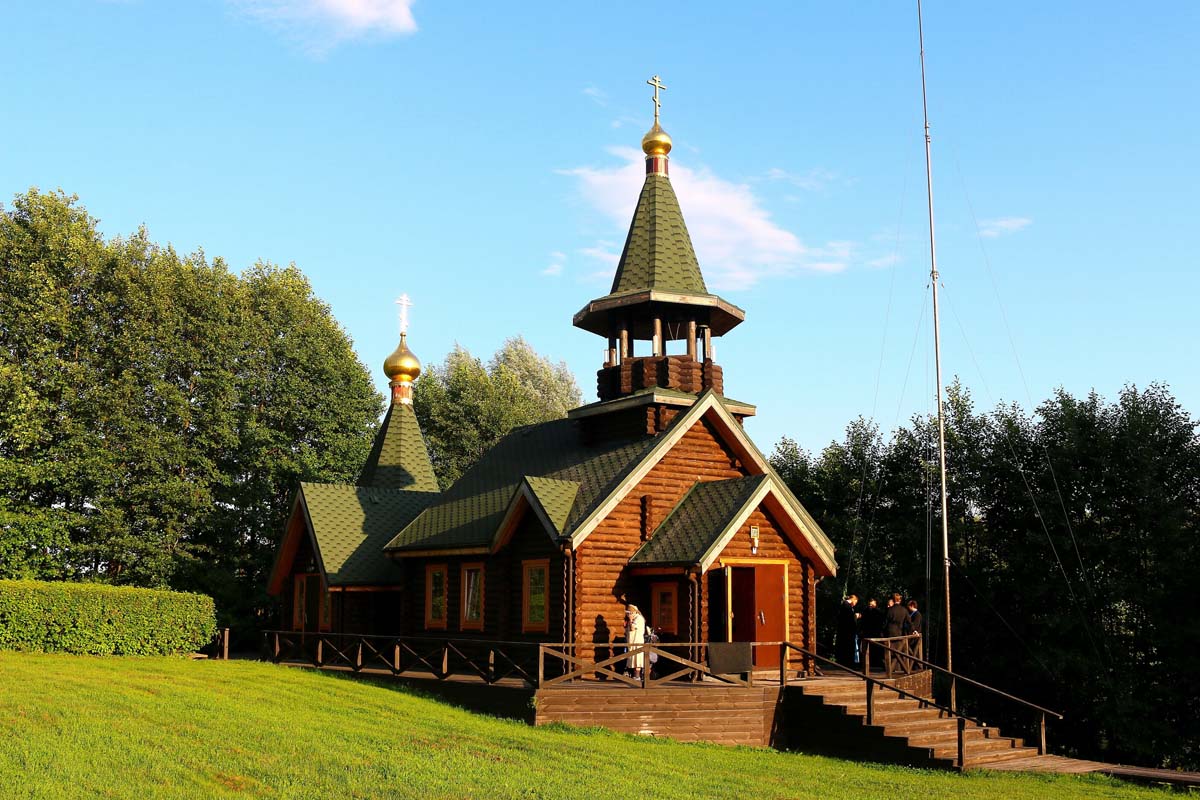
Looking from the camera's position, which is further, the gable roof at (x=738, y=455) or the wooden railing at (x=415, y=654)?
the gable roof at (x=738, y=455)

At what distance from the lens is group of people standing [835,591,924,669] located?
22.5 metres

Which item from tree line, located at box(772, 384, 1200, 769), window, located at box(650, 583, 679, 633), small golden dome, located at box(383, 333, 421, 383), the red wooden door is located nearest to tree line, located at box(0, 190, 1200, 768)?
tree line, located at box(772, 384, 1200, 769)

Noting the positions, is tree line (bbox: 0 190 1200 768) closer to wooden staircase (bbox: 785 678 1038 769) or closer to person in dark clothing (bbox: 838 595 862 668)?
person in dark clothing (bbox: 838 595 862 668)

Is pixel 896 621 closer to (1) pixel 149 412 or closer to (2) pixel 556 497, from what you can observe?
(2) pixel 556 497

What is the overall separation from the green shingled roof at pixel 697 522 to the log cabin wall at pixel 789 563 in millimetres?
634

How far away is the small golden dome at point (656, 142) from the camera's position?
91.4 feet

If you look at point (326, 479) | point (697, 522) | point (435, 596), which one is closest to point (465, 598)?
point (435, 596)

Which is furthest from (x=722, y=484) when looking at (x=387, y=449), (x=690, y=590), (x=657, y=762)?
(x=387, y=449)

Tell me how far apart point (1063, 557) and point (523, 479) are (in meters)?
19.5

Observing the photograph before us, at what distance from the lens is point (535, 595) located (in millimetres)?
22719

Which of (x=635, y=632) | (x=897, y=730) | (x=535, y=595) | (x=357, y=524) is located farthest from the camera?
(x=357, y=524)

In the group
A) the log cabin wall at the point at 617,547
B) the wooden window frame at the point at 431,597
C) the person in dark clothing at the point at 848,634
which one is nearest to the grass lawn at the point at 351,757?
the log cabin wall at the point at 617,547

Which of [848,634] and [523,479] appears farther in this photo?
[848,634]

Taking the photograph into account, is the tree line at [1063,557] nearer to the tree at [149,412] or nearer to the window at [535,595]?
the window at [535,595]
